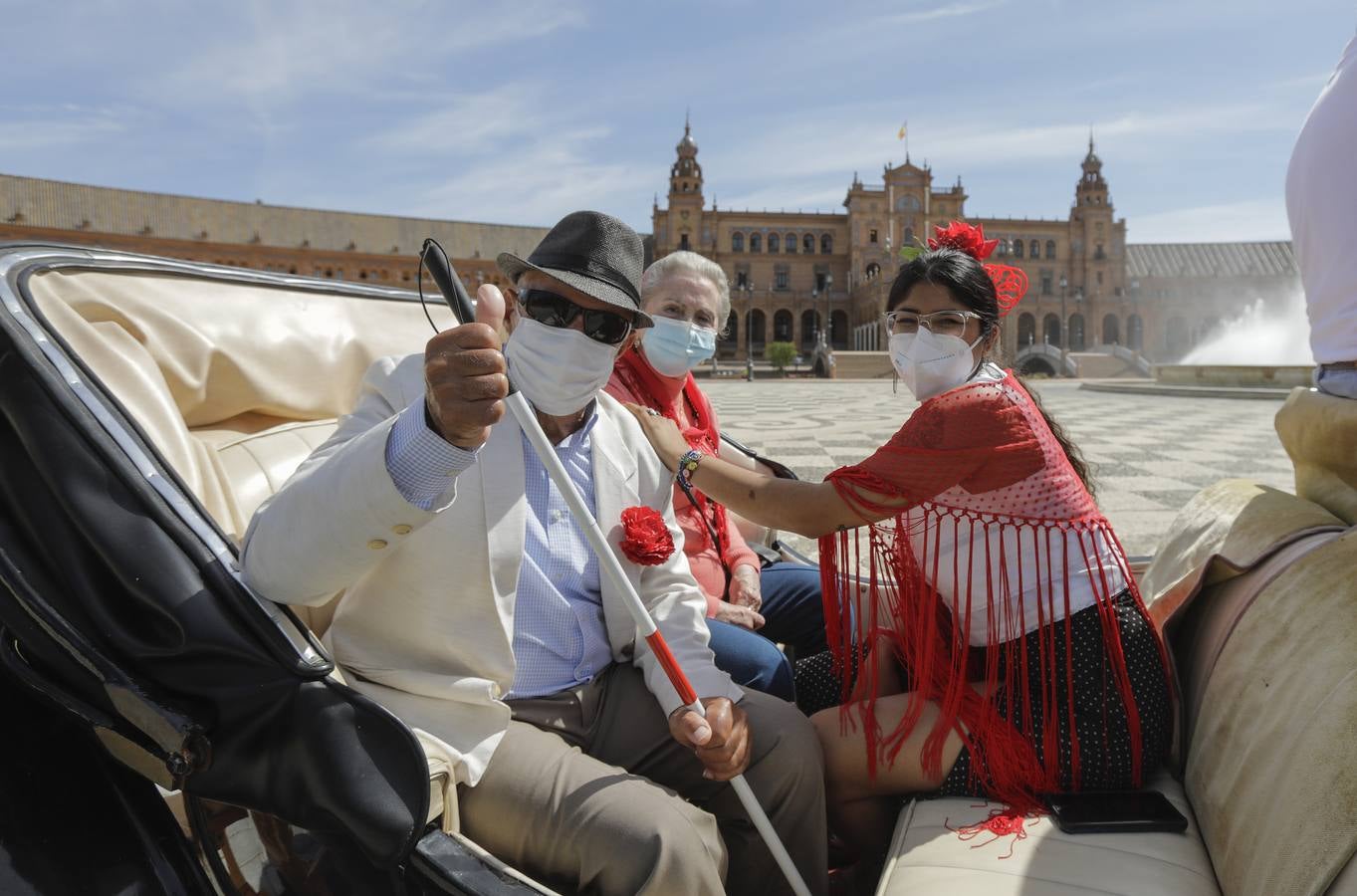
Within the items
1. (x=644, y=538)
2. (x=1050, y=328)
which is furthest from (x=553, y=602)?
(x=1050, y=328)

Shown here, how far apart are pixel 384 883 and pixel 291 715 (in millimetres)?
288

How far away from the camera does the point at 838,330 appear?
7375 cm

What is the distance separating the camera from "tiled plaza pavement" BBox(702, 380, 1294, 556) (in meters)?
6.27

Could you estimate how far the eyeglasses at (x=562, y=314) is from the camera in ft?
5.79

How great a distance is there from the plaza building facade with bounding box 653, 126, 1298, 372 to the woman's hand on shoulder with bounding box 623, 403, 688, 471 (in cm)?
6883

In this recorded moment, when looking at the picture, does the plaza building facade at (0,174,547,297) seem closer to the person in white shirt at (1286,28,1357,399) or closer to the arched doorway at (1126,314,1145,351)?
the arched doorway at (1126,314,1145,351)

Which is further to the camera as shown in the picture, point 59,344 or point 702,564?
point 702,564

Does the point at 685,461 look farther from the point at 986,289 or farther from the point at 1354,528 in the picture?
the point at 1354,528

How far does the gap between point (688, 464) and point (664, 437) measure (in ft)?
0.37

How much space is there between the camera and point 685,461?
2.03 m

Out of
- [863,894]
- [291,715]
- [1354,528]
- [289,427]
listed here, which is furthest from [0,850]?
[1354,528]

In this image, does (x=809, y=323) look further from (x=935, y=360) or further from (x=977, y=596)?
(x=977, y=596)

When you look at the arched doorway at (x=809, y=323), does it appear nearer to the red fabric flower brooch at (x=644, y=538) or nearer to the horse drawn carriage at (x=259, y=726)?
the red fabric flower brooch at (x=644, y=538)

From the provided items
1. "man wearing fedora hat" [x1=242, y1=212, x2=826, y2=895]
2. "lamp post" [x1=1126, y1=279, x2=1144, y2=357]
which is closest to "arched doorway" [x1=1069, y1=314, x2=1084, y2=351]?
"lamp post" [x1=1126, y1=279, x2=1144, y2=357]
